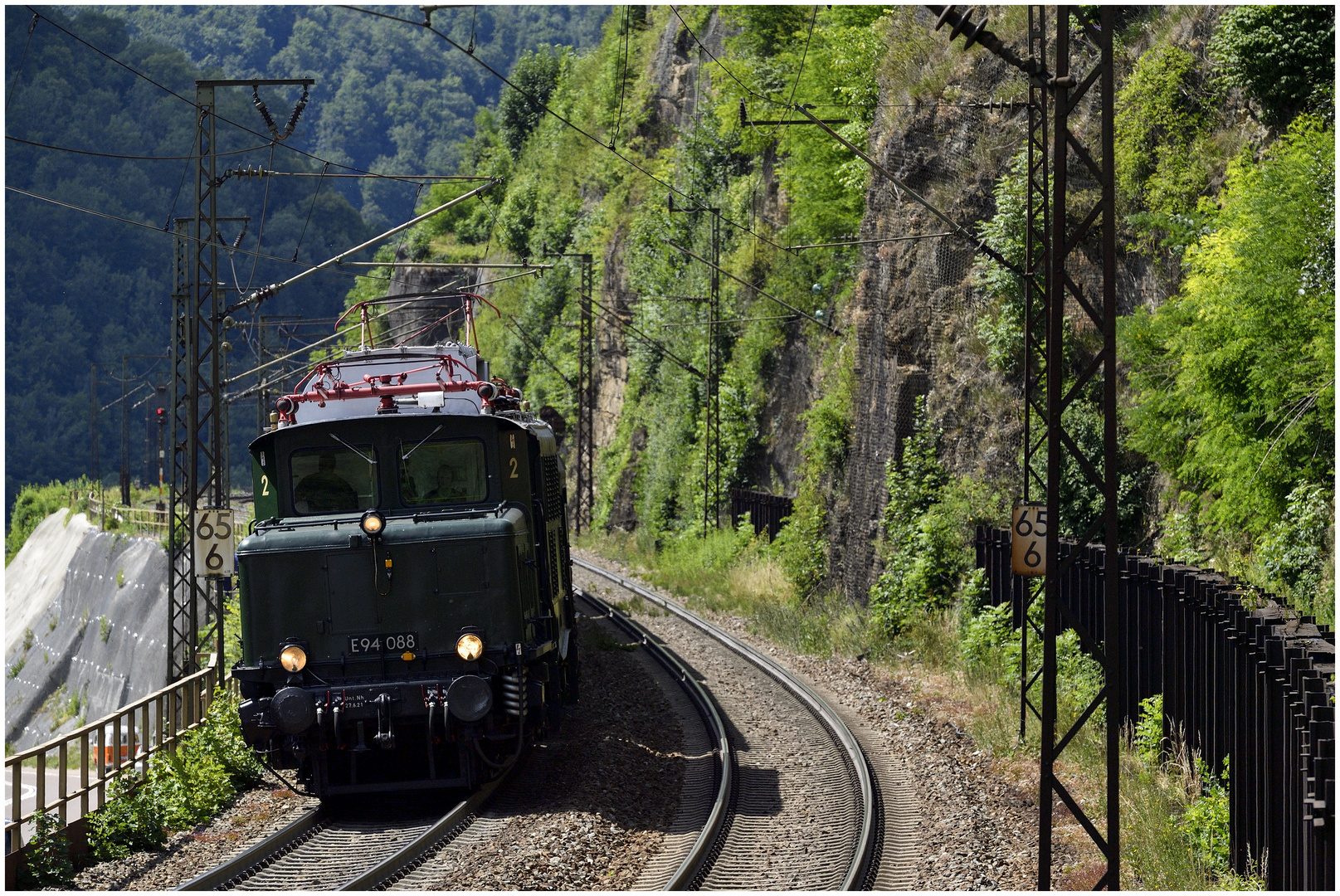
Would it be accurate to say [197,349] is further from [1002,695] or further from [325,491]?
[1002,695]

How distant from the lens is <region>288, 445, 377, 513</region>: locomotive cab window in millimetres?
11719

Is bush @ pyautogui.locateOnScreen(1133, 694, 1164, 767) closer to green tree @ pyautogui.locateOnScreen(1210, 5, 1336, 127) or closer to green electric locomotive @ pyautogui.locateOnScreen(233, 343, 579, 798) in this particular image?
green electric locomotive @ pyautogui.locateOnScreen(233, 343, 579, 798)

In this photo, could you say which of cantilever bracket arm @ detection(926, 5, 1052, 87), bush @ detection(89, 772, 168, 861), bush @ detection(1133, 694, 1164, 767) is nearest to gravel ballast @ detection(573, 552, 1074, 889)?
bush @ detection(1133, 694, 1164, 767)

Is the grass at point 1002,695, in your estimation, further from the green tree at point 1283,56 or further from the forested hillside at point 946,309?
the green tree at point 1283,56

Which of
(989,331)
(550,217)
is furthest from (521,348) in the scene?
(989,331)

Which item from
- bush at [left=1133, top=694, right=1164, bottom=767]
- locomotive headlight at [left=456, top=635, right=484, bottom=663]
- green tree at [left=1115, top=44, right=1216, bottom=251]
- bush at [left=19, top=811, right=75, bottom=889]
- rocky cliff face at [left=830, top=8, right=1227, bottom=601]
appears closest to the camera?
bush at [left=19, top=811, right=75, bottom=889]

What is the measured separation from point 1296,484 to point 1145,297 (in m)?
5.57

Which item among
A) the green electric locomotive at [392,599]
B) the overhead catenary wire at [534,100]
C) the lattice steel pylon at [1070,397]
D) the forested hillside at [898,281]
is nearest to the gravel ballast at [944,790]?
the lattice steel pylon at [1070,397]

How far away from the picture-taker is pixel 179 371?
1891cm

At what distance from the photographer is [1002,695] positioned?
16.5m

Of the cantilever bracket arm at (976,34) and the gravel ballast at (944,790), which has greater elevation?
the cantilever bracket arm at (976,34)

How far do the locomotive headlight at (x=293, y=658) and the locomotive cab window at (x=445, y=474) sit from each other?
5.63ft

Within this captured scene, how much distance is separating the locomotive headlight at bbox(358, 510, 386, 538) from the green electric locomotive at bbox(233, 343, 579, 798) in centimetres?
2

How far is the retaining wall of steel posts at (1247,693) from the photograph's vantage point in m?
7.79
